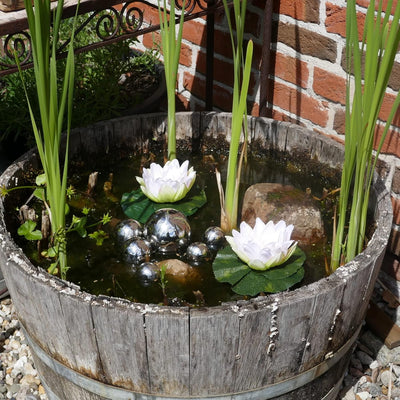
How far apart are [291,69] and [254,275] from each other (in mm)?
848

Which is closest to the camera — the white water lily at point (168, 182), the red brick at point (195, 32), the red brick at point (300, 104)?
the white water lily at point (168, 182)

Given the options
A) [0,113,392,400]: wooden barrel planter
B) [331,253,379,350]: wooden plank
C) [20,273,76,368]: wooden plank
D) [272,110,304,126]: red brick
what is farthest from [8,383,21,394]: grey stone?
[272,110,304,126]: red brick

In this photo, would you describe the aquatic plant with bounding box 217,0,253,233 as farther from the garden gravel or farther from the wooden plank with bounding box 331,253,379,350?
the garden gravel

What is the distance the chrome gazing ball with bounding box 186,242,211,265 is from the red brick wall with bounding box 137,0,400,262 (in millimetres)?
710

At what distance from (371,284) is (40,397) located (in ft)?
3.39

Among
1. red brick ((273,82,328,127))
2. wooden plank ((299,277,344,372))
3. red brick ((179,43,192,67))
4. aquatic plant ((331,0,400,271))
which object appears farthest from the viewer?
red brick ((179,43,192,67))

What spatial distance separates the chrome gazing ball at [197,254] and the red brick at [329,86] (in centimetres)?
72

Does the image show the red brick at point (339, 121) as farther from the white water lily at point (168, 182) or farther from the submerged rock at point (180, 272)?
the submerged rock at point (180, 272)

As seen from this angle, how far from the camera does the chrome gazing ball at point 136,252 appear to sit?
58.1 inches

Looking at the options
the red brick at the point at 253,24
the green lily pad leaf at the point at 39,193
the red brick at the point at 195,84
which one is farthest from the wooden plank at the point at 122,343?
the red brick at the point at 195,84

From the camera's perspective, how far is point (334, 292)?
4.03 ft

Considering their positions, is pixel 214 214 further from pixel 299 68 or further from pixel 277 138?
pixel 299 68

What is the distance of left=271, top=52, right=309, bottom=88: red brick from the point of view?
194cm

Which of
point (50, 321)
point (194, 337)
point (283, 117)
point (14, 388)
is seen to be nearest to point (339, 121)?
point (283, 117)
